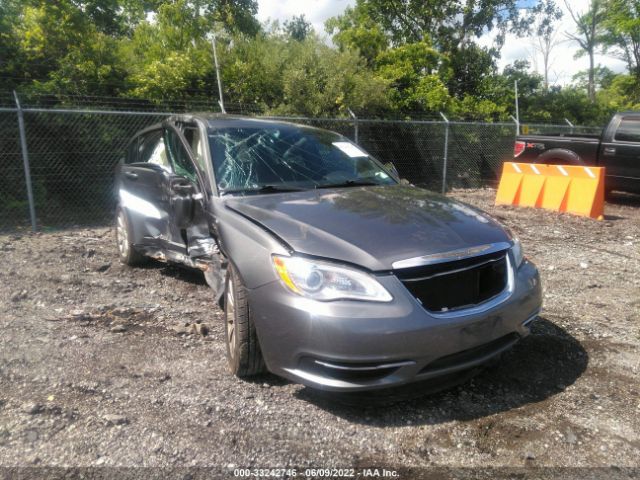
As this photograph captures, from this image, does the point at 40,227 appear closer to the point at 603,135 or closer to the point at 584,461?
the point at 584,461

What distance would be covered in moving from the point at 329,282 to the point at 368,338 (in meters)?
0.33

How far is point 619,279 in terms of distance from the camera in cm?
504

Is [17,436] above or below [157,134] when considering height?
below

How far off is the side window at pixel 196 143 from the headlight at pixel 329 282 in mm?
1466

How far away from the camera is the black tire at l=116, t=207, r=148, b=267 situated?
520 centimetres

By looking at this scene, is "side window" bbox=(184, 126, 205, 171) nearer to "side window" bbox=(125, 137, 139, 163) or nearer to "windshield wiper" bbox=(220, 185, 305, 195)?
"windshield wiper" bbox=(220, 185, 305, 195)

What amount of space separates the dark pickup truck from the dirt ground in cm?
584

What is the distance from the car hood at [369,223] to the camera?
2.53 meters

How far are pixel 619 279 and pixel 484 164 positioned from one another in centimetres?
888

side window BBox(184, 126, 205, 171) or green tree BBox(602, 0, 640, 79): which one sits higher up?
green tree BBox(602, 0, 640, 79)

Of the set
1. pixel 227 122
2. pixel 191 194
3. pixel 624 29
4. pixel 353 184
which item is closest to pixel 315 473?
pixel 353 184

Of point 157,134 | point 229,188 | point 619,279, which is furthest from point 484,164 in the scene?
point 229,188

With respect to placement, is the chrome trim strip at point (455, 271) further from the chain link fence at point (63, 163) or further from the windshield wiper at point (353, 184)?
the chain link fence at point (63, 163)

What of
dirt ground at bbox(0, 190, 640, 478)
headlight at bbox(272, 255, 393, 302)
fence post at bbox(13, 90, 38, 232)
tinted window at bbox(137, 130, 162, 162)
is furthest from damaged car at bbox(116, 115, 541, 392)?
fence post at bbox(13, 90, 38, 232)
